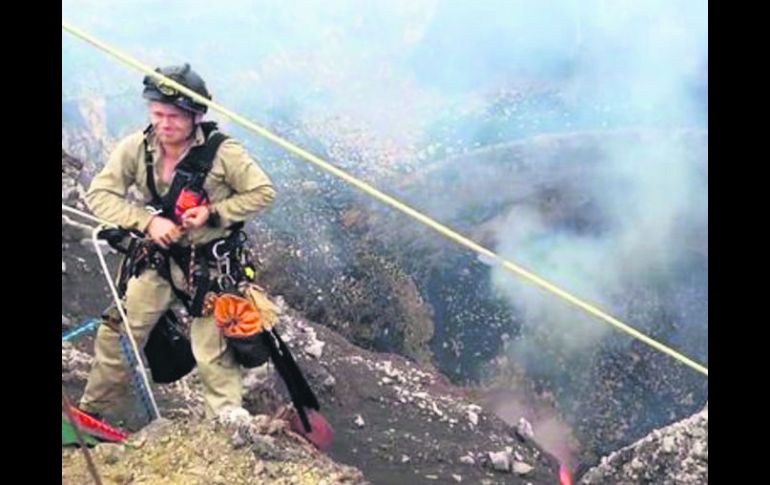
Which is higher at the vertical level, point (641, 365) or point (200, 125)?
point (641, 365)

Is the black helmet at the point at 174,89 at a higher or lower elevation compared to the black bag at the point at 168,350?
higher

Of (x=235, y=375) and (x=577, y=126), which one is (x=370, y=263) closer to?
(x=235, y=375)

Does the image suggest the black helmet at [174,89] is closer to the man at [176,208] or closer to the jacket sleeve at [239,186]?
the man at [176,208]

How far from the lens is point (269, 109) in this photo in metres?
4.65

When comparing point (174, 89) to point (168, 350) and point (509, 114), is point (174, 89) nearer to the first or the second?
point (168, 350)

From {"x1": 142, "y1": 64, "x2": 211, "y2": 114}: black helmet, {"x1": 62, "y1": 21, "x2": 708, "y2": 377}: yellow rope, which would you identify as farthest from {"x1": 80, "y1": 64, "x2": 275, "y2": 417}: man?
{"x1": 62, "y1": 21, "x2": 708, "y2": 377}: yellow rope

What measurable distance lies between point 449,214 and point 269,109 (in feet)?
2.81

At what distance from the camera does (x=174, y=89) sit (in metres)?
4.35

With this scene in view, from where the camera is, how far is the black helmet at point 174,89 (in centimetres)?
436

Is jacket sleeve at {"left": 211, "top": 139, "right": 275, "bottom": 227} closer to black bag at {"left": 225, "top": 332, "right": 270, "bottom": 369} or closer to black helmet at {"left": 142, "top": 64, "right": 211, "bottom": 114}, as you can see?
black helmet at {"left": 142, "top": 64, "right": 211, "bottom": 114}

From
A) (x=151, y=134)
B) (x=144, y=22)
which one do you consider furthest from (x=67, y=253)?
(x=144, y=22)

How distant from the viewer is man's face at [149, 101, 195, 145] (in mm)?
4383

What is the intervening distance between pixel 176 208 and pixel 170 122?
1.08ft

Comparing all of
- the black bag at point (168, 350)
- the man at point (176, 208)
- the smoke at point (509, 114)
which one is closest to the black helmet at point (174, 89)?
the man at point (176, 208)
